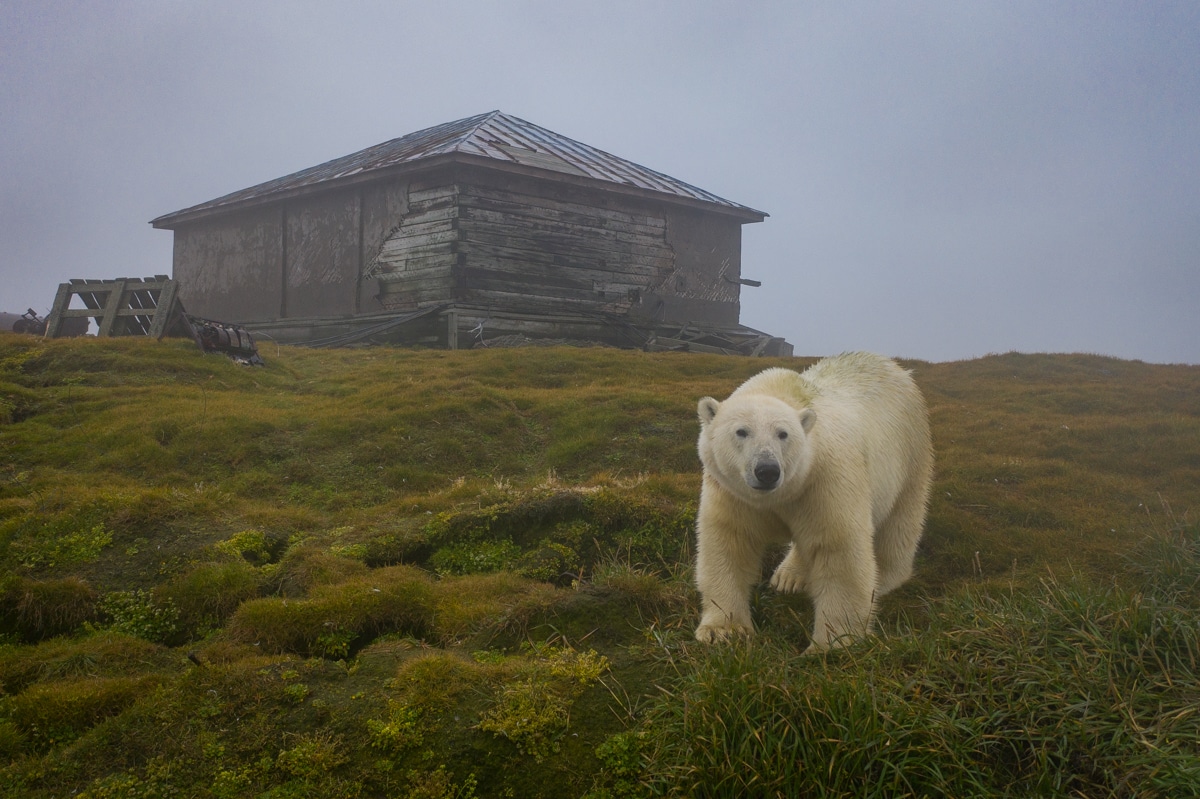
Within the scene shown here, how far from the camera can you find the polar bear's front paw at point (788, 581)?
5535 millimetres

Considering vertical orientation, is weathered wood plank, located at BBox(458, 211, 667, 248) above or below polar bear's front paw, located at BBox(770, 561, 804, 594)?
above

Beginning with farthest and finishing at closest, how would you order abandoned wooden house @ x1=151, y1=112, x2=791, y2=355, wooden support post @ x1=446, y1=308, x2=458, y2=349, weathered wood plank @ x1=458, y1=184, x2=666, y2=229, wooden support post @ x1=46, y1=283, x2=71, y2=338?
abandoned wooden house @ x1=151, y1=112, x2=791, y2=355 < weathered wood plank @ x1=458, y1=184, x2=666, y2=229 < wooden support post @ x1=446, y1=308, x2=458, y2=349 < wooden support post @ x1=46, y1=283, x2=71, y2=338

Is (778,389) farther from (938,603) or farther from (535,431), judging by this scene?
(535,431)

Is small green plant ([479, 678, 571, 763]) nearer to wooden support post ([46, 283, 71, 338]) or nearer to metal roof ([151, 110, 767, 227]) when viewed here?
wooden support post ([46, 283, 71, 338])

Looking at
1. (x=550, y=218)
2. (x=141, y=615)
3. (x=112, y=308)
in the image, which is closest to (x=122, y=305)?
(x=112, y=308)

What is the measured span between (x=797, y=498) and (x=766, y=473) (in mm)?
662

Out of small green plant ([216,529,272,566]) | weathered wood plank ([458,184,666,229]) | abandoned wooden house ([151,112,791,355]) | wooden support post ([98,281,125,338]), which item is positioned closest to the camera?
small green plant ([216,529,272,566])

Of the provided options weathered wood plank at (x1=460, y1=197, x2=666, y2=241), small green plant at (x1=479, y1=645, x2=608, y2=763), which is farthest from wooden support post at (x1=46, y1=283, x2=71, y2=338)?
small green plant at (x1=479, y1=645, x2=608, y2=763)

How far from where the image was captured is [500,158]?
18.6m

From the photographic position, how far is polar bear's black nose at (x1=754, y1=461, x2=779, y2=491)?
4.23 m

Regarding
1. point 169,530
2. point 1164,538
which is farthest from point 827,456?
point 169,530

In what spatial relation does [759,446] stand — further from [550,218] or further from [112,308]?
[550,218]

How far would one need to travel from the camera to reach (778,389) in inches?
206

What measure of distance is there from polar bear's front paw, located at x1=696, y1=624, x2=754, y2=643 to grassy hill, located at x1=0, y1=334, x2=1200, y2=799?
14 centimetres
